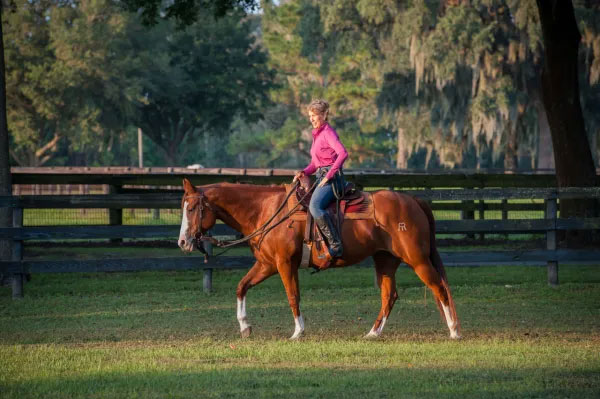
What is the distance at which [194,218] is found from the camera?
9484 mm

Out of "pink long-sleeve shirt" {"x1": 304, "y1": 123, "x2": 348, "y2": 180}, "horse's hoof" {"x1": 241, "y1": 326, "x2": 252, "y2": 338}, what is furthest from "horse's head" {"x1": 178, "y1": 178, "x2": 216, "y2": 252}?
"pink long-sleeve shirt" {"x1": 304, "y1": 123, "x2": 348, "y2": 180}

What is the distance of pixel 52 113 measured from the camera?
4897 centimetres

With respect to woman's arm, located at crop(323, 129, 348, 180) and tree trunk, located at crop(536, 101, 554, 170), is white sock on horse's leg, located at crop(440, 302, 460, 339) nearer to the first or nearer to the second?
woman's arm, located at crop(323, 129, 348, 180)

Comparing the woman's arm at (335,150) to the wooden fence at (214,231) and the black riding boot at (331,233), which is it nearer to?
the black riding boot at (331,233)

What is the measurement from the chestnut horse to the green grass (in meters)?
0.41

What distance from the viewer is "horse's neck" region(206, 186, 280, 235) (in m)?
9.73

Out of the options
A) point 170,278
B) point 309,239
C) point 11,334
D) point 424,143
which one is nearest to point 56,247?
point 170,278

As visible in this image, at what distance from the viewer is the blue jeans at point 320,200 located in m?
9.41

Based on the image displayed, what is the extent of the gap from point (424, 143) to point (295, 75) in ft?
102

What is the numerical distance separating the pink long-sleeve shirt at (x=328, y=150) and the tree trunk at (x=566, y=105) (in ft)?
30.9

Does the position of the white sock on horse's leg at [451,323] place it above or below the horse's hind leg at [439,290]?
below

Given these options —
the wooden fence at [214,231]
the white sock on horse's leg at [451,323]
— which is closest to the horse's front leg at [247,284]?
the white sock on horse's leg at [451,323]

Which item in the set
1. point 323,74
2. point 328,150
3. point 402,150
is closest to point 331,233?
point 328,150

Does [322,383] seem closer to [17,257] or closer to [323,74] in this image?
[17,257]
